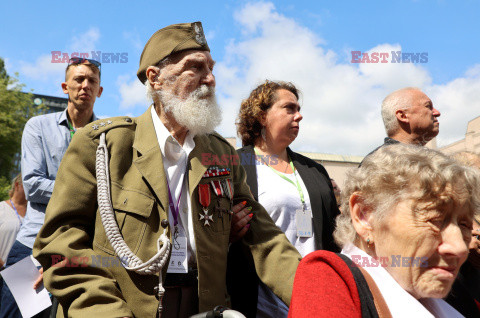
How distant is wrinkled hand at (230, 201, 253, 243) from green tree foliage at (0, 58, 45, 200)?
30.7 meters

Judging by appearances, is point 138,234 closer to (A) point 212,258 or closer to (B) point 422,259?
(A) point 212,258

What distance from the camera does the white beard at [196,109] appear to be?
2832 mm

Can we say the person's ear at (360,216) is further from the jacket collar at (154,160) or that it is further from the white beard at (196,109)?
the white beard at (196,109)

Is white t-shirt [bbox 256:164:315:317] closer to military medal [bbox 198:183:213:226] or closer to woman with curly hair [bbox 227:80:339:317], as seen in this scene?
woman with curly hair [bbox 227:80:339:317]

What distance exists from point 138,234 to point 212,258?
434 mm

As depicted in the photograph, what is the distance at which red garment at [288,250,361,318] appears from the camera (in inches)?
65.6

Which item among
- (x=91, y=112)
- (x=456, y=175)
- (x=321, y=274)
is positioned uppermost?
(x=91, y=112)

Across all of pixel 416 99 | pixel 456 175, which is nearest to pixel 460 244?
pixel 456 175

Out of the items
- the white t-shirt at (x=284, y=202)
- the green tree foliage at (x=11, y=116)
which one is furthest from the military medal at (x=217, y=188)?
the green tree foliage at (x=11, y=116)

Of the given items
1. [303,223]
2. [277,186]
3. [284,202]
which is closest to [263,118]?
[277,186]

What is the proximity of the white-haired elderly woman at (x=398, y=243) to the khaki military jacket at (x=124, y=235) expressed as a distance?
0.71 m

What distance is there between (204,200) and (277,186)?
4.79ft

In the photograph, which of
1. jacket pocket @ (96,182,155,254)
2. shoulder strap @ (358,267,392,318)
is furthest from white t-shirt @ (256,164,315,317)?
shoulder strap @ (358,267,392,318)

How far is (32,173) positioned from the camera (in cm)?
387
